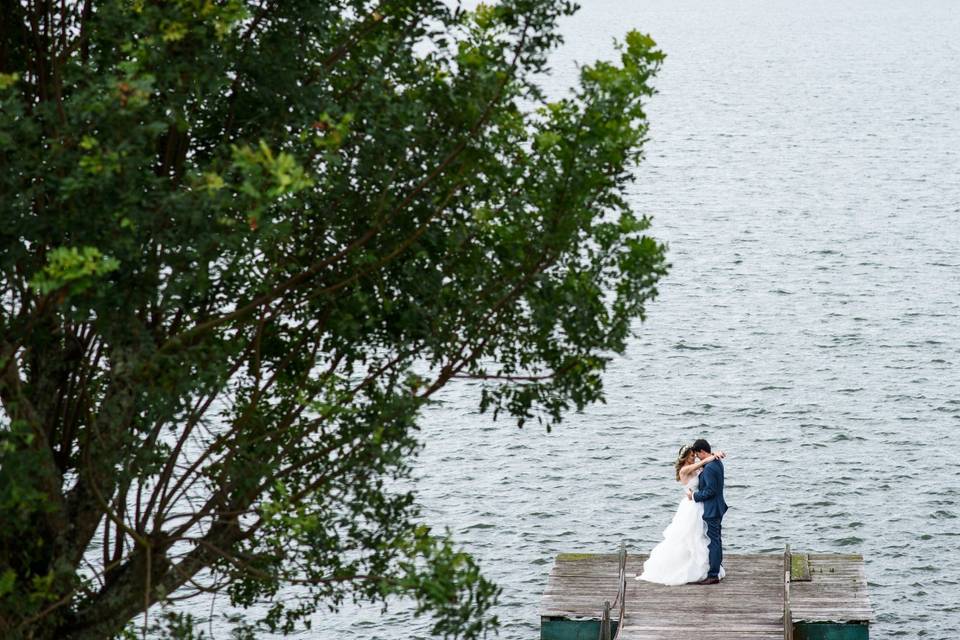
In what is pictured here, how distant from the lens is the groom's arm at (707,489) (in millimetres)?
19469

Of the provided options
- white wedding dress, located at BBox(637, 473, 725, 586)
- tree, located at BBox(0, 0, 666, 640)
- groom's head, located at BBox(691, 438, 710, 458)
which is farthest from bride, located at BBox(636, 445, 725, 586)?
tree, located at BBox(0, 0, 666, 640)

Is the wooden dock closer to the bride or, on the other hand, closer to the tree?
the bride

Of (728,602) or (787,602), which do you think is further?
(728,602)

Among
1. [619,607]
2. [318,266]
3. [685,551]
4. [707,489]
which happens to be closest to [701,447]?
[707,489]

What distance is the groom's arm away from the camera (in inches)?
766

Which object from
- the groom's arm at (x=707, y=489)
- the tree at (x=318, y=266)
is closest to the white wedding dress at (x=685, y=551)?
the groom's arm at (x=707, y=489)

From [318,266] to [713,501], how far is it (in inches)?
395

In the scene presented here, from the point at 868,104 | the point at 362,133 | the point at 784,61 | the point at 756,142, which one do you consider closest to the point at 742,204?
the point at 756,142

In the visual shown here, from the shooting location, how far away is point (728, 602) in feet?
65.2

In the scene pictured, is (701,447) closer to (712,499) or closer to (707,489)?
(707,489)

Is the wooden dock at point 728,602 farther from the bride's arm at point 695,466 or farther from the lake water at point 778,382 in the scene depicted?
the lake water at point 778,382

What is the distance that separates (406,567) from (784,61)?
76.1 metres

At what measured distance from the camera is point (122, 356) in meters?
10.2

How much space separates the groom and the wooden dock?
41cm
